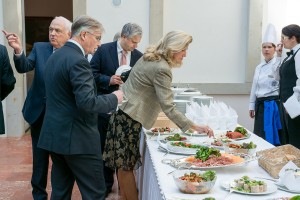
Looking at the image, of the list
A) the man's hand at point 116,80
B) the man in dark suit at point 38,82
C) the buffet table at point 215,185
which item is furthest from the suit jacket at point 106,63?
the buffet table at point 215,185

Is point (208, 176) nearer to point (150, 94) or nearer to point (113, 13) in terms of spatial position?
point (150, 94)

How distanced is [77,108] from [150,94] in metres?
0.66

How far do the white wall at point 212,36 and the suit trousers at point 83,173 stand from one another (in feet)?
13.3

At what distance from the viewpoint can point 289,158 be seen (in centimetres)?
203

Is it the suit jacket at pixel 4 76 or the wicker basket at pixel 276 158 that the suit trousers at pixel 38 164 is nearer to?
the suit jacket at pixel 4 76

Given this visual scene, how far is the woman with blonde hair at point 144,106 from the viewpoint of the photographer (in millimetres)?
2697

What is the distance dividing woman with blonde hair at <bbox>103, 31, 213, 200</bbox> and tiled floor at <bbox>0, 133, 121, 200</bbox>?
0.88m

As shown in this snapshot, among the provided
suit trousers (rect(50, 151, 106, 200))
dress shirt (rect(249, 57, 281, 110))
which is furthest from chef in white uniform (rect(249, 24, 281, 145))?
suit trousers (rect(50, 151, 106, 200))

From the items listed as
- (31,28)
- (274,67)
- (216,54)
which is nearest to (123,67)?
(274,67)

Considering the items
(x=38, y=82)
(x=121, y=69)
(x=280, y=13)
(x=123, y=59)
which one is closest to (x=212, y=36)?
(x=280, y=13)

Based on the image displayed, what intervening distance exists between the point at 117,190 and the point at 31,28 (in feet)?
Result: 19.9

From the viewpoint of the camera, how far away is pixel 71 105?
7.62ft

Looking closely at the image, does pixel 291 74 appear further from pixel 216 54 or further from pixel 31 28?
pixel 31 28

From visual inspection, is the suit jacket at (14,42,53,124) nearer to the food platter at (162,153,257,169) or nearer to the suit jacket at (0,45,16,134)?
the suit jacket at (0,45,16,134)
